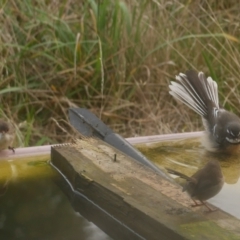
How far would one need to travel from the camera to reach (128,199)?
178 centimetres

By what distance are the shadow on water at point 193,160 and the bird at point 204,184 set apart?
16 cm

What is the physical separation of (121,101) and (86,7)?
80 cm

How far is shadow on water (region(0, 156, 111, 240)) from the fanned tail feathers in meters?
1.10

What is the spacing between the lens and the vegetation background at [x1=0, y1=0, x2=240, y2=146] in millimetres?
4371

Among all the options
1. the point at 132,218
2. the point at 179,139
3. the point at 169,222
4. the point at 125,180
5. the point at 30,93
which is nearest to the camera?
the point at 169,222

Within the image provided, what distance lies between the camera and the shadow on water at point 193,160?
6.79 feet

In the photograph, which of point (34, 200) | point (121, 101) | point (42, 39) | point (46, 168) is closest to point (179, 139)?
point (46, 168)

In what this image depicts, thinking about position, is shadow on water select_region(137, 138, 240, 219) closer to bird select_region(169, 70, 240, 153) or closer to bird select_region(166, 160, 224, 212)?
bird select_region(166, 160, 224, 212)

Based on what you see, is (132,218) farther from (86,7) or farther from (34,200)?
(86,7)

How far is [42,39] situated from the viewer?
4578 mm

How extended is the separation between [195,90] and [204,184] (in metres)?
1.43

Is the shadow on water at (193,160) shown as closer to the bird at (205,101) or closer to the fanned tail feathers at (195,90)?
the bird at (205,101)

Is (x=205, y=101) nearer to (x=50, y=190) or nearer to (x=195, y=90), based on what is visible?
(x=195, y=90)

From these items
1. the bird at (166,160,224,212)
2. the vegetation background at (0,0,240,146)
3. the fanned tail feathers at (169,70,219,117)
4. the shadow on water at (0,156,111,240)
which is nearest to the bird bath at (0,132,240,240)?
the shadow on water at (0,156,111,240)
